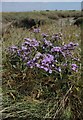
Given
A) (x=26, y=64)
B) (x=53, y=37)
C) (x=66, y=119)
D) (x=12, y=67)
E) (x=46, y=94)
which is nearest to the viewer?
(x=66, y=119)

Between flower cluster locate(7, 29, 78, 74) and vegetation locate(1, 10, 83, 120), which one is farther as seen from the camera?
flower cluster locate(7, 29, 78, 74)

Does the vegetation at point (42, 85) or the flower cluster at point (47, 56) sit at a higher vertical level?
the flower cluster at point (47, 56)

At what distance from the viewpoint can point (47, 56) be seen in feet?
11.2

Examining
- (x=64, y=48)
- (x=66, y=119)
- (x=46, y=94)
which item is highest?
(x=64, y=48)

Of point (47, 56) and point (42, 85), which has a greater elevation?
point (47, 56)

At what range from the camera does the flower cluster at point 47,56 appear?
3.26 meters

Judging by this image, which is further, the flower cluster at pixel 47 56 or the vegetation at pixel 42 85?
the flower cluster at pixel 47 56

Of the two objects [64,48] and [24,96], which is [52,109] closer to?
[24,96]

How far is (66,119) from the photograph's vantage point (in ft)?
9.68

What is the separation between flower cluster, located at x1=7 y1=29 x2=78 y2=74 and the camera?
3255mm

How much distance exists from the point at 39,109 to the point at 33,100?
14 centimetres

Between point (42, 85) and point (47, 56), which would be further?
point (47, 56)

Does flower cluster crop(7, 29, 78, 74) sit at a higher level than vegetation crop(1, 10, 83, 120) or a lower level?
higher

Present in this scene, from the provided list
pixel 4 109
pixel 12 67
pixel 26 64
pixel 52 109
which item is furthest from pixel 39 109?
pixel 12 67
